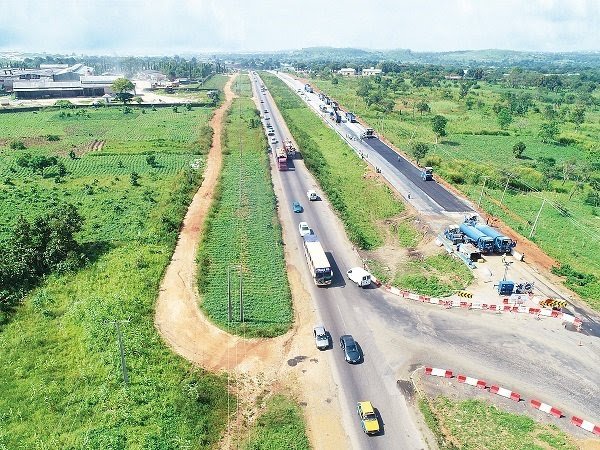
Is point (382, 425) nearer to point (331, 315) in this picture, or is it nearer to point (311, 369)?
point (311, 369)

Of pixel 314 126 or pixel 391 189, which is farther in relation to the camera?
pixel 314 126

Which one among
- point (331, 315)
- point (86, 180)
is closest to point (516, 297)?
point (331, 315)

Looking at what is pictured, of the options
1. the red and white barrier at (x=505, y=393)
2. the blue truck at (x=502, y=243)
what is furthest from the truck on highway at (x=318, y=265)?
the blue truck at (x=502, y=243)

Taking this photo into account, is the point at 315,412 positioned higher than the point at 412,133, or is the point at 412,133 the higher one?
the point at 412,133

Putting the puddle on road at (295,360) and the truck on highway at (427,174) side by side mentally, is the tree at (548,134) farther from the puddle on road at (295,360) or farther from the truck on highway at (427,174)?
the puddle on road at (295,360)

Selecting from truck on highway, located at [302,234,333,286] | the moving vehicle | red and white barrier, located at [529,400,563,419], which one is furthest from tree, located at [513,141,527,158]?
red and white barrier, located at [529,400,563,419]

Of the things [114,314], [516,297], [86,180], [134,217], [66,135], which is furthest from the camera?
[66,135]

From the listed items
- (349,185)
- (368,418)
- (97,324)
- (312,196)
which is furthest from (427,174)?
(97,324)
